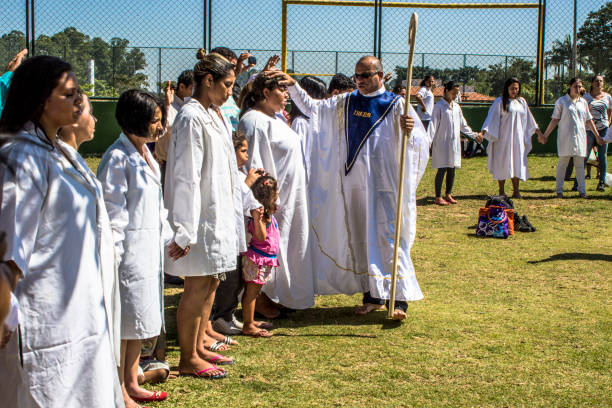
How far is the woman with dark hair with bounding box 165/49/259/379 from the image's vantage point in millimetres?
4023

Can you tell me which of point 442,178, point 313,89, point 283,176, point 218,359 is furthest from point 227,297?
point 442,178

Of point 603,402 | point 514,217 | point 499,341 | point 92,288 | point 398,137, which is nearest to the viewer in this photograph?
point 92,288

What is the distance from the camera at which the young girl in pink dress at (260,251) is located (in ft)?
17.2

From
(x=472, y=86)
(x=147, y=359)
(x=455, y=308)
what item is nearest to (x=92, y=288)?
(x=147, y=359)

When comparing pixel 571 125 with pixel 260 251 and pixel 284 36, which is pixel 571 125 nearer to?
pixel 284 36

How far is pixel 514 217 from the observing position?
9.73 meters

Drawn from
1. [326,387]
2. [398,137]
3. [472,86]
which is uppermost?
[472,86]

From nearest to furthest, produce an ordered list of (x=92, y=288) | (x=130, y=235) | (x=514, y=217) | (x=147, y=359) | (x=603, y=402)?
(x=92, y=288) < (x=130, y=235) < (x=603, y=402) < (x=147, y=359) < (x=514, y=217)

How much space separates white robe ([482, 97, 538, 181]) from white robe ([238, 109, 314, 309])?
721cm

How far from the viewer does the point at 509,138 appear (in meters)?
12.3

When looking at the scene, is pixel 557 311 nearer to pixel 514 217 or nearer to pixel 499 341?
pixel 499 341

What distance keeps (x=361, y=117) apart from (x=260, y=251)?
1437 millimetres

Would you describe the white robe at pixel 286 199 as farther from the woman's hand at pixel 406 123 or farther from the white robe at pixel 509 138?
the white robe at pixel 509 138

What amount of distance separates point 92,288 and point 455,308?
13.4 ft
